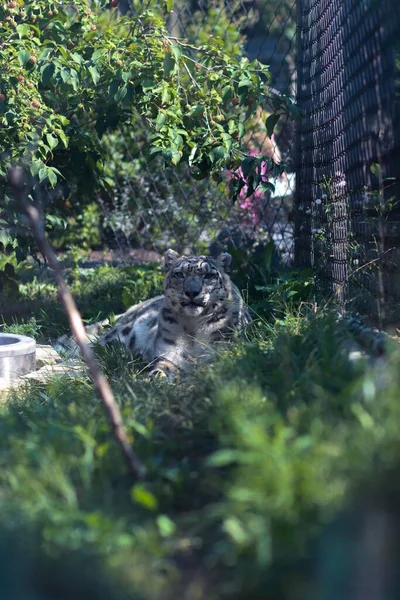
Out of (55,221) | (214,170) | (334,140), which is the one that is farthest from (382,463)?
(55,221)

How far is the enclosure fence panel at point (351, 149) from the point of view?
4.32 meters

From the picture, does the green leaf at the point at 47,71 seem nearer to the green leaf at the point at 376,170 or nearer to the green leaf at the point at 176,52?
the green leaf at the point at 176,52

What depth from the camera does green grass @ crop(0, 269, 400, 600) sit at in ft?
7.24

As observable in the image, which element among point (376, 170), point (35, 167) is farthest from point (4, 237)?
point (376, 170)

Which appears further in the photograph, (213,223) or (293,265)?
(213,223)

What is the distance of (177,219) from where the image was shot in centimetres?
930

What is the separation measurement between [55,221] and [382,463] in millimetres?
4950

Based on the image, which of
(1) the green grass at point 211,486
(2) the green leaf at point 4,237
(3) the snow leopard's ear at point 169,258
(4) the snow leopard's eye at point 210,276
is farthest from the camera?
(2) the green leaf at point 4,237

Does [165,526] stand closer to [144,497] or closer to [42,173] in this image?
[144,497]

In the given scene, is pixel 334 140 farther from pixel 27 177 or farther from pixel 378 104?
pixel 27 177

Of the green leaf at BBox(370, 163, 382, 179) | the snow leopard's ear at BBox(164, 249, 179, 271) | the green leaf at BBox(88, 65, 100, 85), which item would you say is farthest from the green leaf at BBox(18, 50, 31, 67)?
the green leaf at BBox(370, 163, 382, 179)

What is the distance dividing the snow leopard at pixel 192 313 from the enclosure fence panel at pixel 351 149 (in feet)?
2.12

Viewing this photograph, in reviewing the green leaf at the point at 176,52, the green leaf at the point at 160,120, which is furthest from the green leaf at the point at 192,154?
the green leaf at the point at 176,52

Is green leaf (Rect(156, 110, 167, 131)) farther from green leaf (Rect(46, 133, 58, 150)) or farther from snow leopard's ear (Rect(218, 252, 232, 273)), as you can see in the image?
snow leopard's ear (Rect(218, 252, 232, 273))
